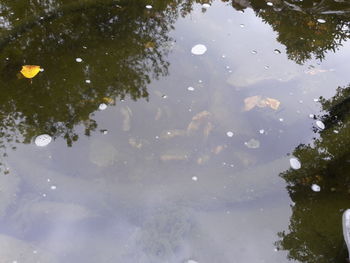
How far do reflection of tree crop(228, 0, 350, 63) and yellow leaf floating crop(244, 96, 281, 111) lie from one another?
2.41ft

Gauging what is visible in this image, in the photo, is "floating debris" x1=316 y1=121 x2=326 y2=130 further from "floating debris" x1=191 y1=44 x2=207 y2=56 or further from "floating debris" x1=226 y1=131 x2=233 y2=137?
"floating debris" x1=191 y1=44 x2=207 y2=56

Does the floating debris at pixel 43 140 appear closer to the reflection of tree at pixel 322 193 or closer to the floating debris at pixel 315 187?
the reflection of tree at pixel 322 193

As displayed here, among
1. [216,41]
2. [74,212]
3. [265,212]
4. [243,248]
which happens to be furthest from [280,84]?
[74,212]

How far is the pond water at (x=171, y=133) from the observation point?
2.46 m

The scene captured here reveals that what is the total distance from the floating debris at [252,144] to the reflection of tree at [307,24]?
4.13 ft

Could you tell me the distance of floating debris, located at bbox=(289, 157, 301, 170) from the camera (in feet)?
9.25

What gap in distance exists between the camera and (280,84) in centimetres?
353

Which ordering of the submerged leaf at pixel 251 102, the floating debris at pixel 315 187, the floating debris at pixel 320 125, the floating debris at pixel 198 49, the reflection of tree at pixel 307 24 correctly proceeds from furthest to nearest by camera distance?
the reflection of tree at pixel 307 24
the floating debris at pixel 198 49
the submerged leaf at pixel 251 102
the floating debris at pixel 320 125
the floating debris at pixel 315 187

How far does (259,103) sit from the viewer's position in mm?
3312

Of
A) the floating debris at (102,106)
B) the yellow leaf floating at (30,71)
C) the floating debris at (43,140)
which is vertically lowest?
the floating debris at (43,140)

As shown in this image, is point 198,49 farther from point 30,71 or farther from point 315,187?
point 315,187

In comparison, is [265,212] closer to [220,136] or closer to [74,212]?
[220,136]

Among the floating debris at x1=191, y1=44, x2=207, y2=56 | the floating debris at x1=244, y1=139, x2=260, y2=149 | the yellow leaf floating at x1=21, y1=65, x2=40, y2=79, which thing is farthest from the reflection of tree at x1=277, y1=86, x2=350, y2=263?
the yellow leaf floating at x1=21, y1=65, x2=40, y2=79

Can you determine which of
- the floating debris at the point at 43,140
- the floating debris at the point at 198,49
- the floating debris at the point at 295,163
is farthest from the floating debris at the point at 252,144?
the floating debris at the point at 43,140
